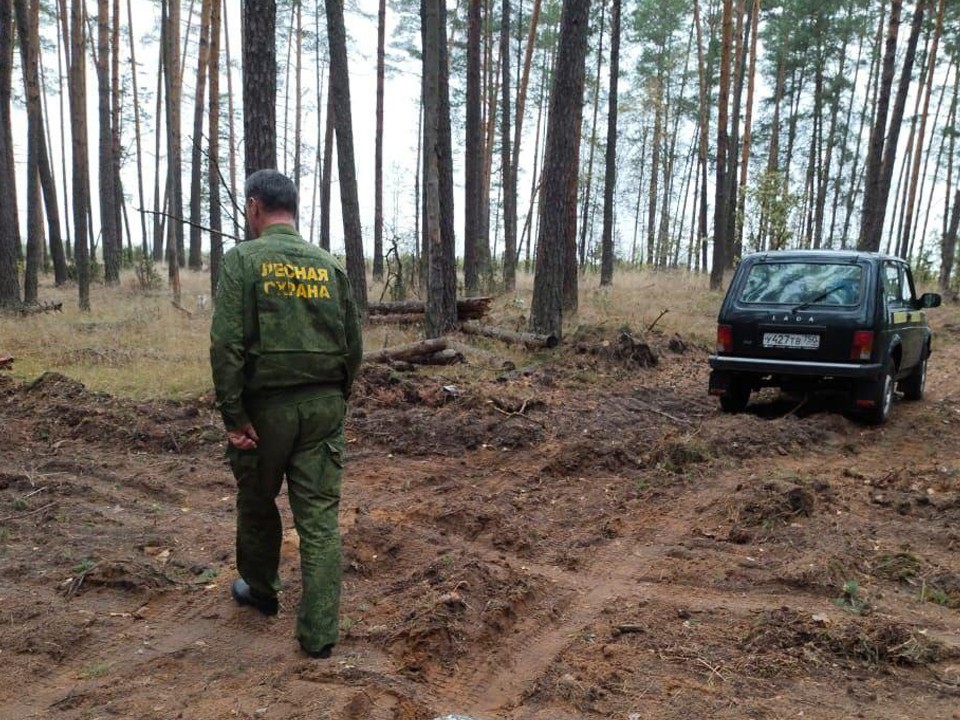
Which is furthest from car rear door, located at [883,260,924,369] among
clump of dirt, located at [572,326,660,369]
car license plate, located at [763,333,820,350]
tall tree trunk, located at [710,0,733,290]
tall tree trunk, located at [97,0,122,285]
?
tall tree trunk, located at [97,0,122,285]

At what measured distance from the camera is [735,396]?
8117mm

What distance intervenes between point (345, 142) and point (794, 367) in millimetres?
10731

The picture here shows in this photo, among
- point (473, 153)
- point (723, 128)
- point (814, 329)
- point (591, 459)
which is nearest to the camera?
point (591, 459)

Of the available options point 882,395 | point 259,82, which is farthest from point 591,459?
point 259,82

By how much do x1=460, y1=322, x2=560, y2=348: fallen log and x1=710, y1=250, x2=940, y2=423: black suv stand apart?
3646mm

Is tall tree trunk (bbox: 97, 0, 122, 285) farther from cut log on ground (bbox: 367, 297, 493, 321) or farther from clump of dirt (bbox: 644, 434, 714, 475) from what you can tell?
clump of dirt (bbox: 644, 434, 714, 475)

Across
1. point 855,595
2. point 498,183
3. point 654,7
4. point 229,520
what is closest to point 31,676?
point 229,520

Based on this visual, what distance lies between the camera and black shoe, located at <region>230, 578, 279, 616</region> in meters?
3.66

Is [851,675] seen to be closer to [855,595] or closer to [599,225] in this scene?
[855,595]

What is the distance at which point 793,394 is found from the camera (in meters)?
9.10

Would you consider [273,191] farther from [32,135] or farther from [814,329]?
[32,135]

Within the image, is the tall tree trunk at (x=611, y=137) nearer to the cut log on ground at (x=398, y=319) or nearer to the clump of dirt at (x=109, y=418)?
the cut log on ground at (x=398, y=319)

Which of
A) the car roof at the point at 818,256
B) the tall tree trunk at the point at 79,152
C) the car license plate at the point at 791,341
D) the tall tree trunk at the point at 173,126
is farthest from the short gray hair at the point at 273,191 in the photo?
the tall tree trunk at the point at 173,126

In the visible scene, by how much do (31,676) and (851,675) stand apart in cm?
348
